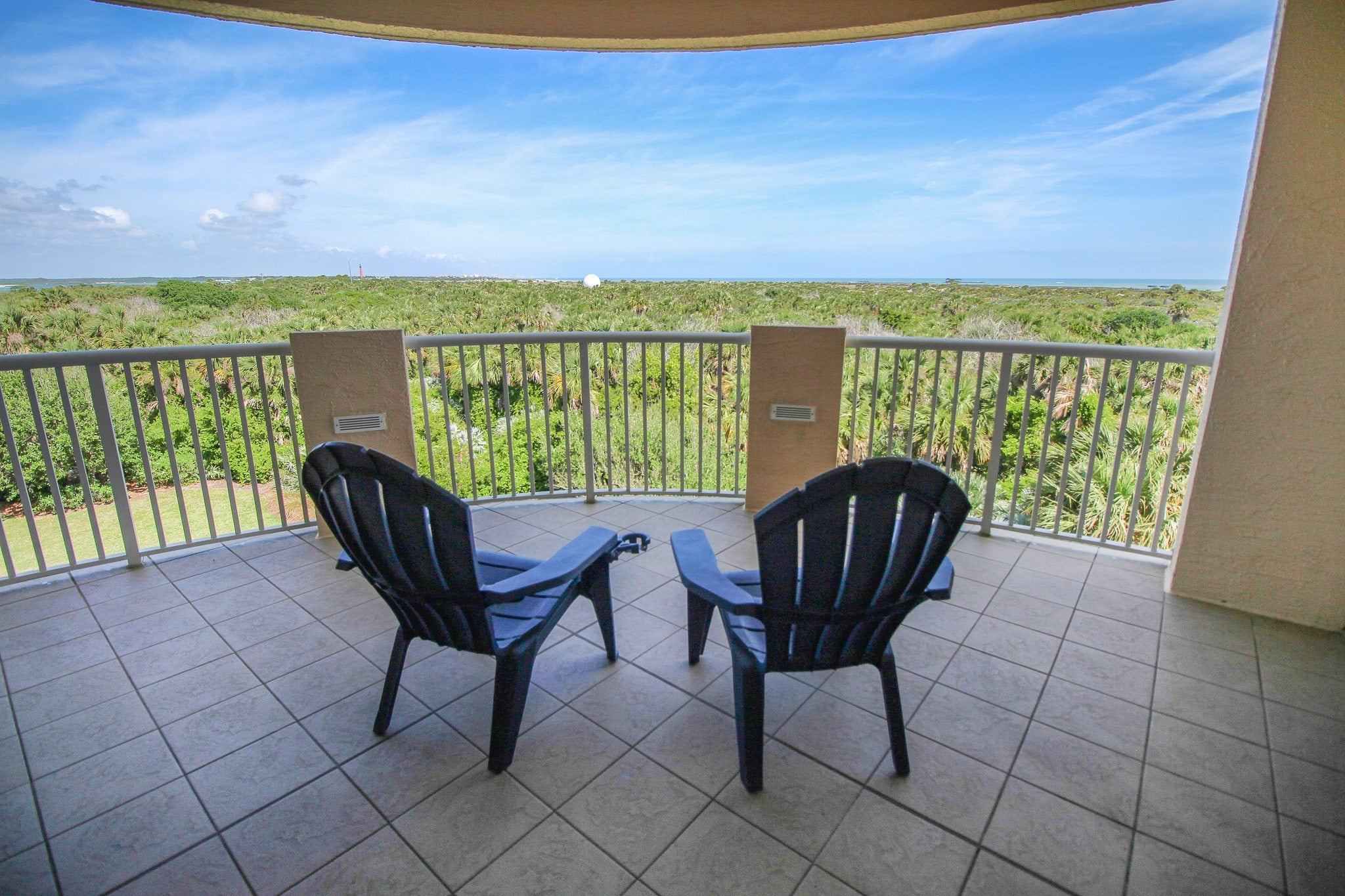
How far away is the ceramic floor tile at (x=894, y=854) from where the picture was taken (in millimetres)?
1431

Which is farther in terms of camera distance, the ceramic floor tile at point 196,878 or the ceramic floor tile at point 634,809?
the ceramic floor tile at point 634,809

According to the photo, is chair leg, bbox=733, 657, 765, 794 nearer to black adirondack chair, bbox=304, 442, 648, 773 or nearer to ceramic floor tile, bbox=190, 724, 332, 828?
black adirondack chair, bbox=304, 442, 648, 773

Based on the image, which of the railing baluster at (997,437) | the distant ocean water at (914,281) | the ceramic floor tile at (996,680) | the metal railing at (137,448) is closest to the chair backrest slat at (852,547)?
the ceramic floor tile at (996,680)

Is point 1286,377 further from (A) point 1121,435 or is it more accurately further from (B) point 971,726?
(B) point 971,726

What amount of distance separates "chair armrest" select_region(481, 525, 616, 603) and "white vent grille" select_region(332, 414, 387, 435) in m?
1.90

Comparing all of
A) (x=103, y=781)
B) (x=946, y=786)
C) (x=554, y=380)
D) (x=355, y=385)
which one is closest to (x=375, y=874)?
(x=103, y=781)

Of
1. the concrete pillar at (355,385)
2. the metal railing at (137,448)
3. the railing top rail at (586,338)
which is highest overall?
the railing top rail at (586,338)

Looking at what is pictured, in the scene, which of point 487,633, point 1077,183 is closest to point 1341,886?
point 487,633

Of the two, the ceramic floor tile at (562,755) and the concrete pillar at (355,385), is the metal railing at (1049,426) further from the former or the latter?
the concrete pillar at (355,385)

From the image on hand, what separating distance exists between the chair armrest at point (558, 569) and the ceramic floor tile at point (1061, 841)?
1.29 m

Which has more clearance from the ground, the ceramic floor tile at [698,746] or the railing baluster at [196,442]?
the railing baluster at [196,442]

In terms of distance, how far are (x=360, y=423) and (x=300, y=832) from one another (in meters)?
2.21

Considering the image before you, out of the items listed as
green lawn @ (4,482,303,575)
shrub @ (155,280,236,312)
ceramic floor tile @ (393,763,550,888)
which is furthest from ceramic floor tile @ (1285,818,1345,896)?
shrub @ (155,280,236,312)

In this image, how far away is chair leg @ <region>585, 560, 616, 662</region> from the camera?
219 cm
